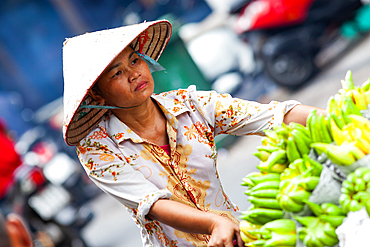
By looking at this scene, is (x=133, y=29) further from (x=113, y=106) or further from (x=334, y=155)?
(x=334, y=155)

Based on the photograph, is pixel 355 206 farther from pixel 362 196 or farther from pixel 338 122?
pixel 338 122

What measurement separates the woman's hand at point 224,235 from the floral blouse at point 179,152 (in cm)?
31

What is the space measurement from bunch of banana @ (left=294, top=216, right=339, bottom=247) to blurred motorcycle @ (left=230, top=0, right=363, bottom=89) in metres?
4.02

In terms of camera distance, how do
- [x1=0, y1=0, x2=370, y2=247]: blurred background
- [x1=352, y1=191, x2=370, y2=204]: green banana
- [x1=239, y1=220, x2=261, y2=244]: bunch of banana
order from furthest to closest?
[x1=0, y1=0, x2=370, y2=247]: blurred background
[x1=239, y1=220, x2=261, y2=244]: bunch of banana
[x1=352, y1=191, x2=370, y2=204]: green banana

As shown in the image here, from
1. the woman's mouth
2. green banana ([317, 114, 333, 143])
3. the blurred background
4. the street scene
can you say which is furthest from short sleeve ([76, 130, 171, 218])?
the blurred background

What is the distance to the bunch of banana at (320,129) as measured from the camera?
972 millimetres

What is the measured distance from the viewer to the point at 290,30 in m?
4.75

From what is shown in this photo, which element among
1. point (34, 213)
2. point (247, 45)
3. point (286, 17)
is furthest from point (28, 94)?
point (286, 17)

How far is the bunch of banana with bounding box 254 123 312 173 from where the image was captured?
1005 millimetres

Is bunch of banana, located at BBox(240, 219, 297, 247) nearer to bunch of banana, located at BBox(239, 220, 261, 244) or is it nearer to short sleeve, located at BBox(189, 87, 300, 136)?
Result: bunch of banana, located at BBox(239, 220, 261, 244)

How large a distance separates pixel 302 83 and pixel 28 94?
141 inches

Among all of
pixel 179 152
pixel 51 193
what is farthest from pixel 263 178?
pixel 51 193

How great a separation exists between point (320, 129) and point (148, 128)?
74 centimetres

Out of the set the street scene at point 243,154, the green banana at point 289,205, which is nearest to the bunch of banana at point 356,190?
the green banana at point 289,205
